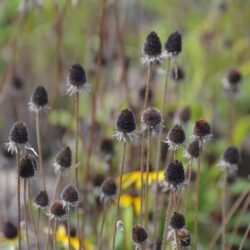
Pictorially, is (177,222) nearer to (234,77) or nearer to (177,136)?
(177,136)

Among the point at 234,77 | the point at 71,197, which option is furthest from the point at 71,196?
the point at 234,77

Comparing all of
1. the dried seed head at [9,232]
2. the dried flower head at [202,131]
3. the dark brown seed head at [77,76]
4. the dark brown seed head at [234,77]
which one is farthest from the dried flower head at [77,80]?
the dark brown seed head at [234,77]

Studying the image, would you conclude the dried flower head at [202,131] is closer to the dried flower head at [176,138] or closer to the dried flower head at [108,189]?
the dried flower head at [176,138]

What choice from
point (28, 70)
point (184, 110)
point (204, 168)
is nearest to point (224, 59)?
point (204, 168)

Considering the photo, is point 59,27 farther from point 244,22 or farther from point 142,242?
point 244,22

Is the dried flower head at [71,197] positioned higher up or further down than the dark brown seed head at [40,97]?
further down
